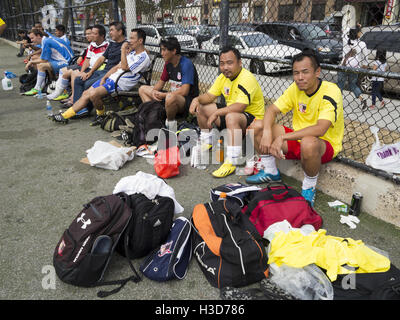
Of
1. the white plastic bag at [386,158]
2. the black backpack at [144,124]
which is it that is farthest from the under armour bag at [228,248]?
the black backpack at [144,124]

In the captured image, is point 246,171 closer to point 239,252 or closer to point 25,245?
point 239,252

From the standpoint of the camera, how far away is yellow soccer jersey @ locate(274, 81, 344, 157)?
2561 mm

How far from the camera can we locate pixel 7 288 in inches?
76.3

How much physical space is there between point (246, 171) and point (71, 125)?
328cm

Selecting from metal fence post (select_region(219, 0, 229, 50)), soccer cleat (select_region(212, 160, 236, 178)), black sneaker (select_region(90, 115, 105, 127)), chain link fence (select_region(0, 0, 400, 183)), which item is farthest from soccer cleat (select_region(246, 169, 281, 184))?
black sneaker (select_region(90, 115, 105, 127))

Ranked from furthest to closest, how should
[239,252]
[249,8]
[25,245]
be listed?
[249,8]
[25,245]
[239,252]

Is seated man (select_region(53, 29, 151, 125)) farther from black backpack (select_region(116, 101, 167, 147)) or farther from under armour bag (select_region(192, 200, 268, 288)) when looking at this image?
under armour bag (select_region(192, 200, 268, 288))

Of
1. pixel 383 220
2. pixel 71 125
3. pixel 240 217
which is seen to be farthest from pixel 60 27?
pixel 383 220

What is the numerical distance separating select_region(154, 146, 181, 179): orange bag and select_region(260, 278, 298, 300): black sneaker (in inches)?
67.7

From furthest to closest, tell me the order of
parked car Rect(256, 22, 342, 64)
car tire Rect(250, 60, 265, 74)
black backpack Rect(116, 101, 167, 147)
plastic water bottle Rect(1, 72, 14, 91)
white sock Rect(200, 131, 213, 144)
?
1. plastic water bottle Rect(1, 72, 14, 91)
2. car tire Rect(250, 60, 265, 74)
3. black backpack Rect(116, 101, 167, 147)
4. parked car Rect(256, 22, 342, 64)
5. white sock Rect(200, 131, 213, 144)

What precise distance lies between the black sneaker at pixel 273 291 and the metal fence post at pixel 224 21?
2.92 meters

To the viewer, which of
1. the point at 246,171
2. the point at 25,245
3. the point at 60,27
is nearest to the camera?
the point at 25,245

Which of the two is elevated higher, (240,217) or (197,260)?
(240,217)

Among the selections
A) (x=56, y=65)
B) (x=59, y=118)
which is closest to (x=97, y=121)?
(x=59, y=118)
